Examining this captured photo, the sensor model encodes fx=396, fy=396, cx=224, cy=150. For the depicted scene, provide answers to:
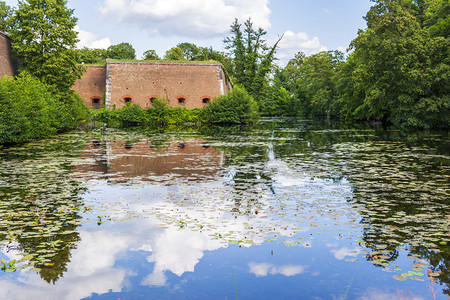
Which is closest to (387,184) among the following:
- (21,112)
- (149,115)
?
(21,112)

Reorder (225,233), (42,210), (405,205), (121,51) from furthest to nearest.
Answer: (121,51) < (405,205) < (42,210) < (225,233)

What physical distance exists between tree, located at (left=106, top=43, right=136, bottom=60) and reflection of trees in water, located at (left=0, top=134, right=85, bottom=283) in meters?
53.9

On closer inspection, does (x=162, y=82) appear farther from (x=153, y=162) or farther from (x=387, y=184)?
(x=387, y=184)

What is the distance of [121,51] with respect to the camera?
63.7 meters

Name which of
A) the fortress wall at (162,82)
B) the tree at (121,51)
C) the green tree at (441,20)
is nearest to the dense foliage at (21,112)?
the fortress wall at (162,82)

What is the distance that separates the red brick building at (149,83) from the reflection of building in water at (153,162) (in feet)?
90.9

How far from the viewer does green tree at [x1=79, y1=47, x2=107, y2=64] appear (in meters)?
57.5

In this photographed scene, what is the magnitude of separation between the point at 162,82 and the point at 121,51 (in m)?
23.2

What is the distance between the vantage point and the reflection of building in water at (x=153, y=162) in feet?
33.6

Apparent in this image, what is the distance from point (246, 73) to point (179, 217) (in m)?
48.4

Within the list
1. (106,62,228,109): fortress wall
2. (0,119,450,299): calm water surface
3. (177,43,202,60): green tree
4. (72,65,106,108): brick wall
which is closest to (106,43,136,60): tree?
(177,43,202,60): green tree

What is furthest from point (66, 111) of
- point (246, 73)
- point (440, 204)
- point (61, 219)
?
point (246, 73)

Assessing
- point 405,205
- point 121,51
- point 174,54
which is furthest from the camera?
point 121,51

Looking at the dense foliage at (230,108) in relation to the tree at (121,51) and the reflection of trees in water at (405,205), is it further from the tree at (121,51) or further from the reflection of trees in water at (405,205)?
the tree at (121,51)
